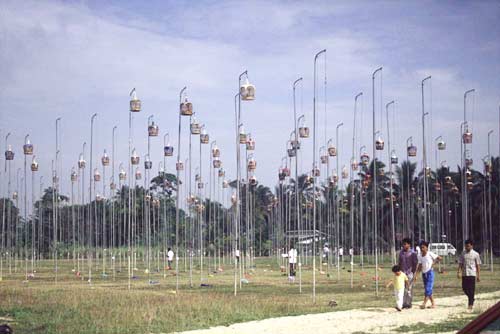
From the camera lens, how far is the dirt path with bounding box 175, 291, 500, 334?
1816 cm

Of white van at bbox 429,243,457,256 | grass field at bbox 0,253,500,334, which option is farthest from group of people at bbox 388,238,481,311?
white van at bbox 429,243,457,256

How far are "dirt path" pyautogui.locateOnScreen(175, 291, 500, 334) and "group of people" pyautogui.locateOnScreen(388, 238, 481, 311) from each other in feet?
1.51

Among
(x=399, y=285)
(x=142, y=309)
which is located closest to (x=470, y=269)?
(x=399, y=285)

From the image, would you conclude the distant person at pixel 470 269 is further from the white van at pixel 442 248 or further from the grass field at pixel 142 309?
the white van at pixel 442 248

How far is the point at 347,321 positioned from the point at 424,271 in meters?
4.63

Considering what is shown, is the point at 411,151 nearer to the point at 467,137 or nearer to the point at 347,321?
the point at 467,137

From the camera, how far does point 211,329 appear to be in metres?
18.9

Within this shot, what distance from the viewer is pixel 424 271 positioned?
23.4m

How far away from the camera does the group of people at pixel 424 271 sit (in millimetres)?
22281

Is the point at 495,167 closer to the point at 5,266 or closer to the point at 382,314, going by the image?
the point at 5,266

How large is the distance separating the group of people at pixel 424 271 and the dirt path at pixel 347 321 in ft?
1.51

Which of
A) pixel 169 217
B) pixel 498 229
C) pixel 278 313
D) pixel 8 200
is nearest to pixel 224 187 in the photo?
pixel 8 200

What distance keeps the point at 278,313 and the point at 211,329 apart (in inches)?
162

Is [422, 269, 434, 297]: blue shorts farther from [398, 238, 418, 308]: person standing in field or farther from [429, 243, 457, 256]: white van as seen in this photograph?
[429, 243, 457, 256]: white van
